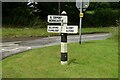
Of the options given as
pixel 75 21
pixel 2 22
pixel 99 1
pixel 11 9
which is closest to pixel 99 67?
pixel 2 22

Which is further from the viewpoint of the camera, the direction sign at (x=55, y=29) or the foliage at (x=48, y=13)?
the foliage at (x=48, y=13)

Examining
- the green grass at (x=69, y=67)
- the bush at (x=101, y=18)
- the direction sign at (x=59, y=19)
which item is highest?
the bush at (x=101, y=18)

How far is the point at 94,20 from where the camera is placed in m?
45.7

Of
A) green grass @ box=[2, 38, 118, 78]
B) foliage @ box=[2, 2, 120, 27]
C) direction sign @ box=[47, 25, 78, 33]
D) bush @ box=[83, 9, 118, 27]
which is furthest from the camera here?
bush @ box=[83, 9, 118, 27]

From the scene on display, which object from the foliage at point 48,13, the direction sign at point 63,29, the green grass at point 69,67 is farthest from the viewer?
the foliage at point 48,13

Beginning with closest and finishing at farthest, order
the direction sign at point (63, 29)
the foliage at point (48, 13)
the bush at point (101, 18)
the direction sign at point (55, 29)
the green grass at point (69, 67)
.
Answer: the green grass at point (69, 67)
the direction sign at point (63, 29)
the direction sign at point (55, 29)
the foliage at point (48, 13)
the bush at point (101, 18)

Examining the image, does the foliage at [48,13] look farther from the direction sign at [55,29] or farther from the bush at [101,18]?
the direction sign at [55,29]

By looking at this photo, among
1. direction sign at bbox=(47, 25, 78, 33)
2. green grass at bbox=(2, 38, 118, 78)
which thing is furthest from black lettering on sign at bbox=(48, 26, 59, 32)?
green grass at bbox=(2, 38, 118, 78)

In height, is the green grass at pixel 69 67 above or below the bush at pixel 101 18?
below

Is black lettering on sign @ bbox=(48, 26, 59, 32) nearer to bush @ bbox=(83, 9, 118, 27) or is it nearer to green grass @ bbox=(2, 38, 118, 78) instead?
green grass @ bbox=(2, 38, 118, 78)

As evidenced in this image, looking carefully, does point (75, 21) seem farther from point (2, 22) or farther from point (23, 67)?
point (23, 67)

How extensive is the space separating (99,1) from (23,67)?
1707 inches

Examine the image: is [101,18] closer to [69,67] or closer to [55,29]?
[55,29]

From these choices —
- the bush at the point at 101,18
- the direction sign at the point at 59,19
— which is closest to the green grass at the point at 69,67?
the direction sign at the point at 59,19
